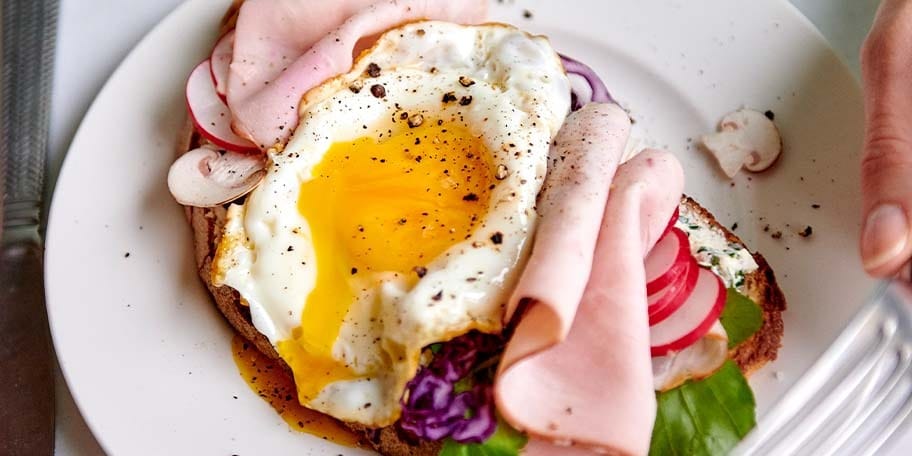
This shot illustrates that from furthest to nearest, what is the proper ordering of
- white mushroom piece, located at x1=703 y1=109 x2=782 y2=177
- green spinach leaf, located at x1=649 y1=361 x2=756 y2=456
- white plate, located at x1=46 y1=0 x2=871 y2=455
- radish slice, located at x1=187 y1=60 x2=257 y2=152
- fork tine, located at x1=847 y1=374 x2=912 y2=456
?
white mushroom piece, located at x1=703 y1=109 x2=782 y2=177, radish slice, located at x1=187 y1=60 x2=257 y2=152, white plate, located at x1=46 y1=0 x2=871 y2=455, green spinach leaf, located at x1=649 y1=361 x2=756 y2=456, fork tine, located at x1=847 y1=374 x2=912 y2=456

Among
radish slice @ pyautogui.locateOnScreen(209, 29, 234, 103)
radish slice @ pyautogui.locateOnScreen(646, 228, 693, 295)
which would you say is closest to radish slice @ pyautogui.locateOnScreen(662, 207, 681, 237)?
radish slice @ pyautogui.locateOnScreen(646, 228, 693, 295)

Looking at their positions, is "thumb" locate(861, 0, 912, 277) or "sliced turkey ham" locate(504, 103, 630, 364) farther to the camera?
"thumb" locate(861, 0, 912, 277)

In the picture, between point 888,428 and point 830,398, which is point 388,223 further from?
point 888,428

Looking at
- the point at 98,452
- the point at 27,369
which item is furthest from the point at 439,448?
the point at 27,369

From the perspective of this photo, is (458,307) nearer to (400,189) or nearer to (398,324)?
(398,324)

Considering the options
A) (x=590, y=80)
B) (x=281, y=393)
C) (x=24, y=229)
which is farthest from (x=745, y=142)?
(x=24, y=229)

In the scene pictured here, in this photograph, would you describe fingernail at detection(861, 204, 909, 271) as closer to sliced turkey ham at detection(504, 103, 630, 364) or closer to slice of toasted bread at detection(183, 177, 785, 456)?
slice of toasted bread at detection(183, 177, 785, 456)
